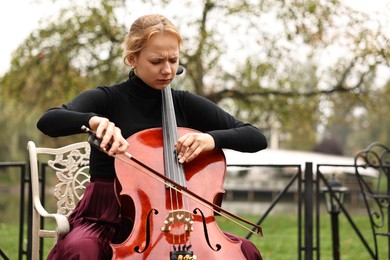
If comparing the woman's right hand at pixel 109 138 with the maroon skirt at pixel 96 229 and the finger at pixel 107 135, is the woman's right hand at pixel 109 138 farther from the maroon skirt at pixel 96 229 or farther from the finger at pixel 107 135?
the maroon skirt at pixel 96 229

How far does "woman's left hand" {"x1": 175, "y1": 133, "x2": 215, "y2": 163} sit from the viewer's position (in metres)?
2.74

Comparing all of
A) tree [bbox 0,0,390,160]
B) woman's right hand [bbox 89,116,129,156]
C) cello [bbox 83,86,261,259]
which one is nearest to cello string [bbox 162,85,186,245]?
cello [bbox 83,86,261,259]

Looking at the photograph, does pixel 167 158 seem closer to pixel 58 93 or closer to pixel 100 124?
pixel 100 124

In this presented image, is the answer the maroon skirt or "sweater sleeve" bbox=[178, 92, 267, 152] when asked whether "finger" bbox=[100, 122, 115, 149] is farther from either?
"sweater sleeve" bbox=[178, 92, 267, 152]

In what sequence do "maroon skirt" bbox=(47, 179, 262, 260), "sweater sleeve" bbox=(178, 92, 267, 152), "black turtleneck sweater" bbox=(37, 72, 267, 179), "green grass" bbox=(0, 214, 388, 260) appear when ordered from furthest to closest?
"green grass" bbox=(0, 214, 388, 260) < "sweater sleeve" bbox=(178, 92, 267, 152) < "black turtleneck sweater" bbox=(37, 72, 267, 179) < "maroon skirt" bbox=(47, 179, 262, 260)

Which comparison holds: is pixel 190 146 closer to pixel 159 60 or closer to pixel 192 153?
pixel 192 153

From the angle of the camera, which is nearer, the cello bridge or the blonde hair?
the cello bridge

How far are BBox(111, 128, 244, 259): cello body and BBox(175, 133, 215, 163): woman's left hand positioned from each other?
6 centimetres

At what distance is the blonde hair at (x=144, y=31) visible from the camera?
2783mm

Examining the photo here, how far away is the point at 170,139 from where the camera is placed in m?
2.82

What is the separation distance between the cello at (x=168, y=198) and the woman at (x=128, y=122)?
0.24 ft

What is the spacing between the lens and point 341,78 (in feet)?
40.5

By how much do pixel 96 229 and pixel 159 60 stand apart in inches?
28.1

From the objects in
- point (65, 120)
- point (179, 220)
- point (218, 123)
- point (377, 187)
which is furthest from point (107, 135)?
point (377, 187)
